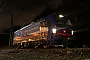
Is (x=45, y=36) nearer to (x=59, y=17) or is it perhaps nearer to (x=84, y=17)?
(x=59, y=17)

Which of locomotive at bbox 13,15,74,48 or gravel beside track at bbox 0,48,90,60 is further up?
locomotive at bbox 13,15,74,48

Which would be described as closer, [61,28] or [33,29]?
[61,28]

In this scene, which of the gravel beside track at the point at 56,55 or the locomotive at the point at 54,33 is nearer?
the gravel beside track at the point at 56,55

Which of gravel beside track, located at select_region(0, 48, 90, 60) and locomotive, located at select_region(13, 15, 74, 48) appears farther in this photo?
locomotive, located at select_region(13, 15, 74, 48)

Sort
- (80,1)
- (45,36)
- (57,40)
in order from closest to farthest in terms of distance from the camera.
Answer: (57,40) < (45,36) < (80,1)

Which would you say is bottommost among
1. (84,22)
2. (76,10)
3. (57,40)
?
(57,40)

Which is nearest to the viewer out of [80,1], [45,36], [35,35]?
[45,36]

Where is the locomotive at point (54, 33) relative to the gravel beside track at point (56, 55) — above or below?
above

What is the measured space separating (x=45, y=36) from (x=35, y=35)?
4276mm

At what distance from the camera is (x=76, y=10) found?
131 feet

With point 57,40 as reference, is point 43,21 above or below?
above

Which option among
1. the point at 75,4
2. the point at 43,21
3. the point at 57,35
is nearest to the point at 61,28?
the point at 57,35

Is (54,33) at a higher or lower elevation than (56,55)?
higher

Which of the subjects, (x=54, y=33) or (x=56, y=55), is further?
(x=54, y=33)
